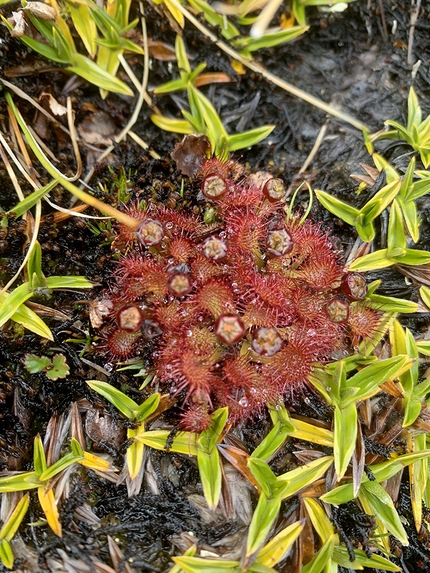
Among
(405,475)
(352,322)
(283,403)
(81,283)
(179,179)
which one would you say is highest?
(179,179)

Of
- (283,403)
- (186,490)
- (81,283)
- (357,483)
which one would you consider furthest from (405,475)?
(81,283)

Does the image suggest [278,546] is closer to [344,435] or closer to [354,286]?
[344,435]

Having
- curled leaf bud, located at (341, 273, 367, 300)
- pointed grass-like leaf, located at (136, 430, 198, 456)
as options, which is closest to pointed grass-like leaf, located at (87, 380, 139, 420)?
pointed grass-like leaf, located at (136, 430, 198, 456)

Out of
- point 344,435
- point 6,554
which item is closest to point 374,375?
point 344,435

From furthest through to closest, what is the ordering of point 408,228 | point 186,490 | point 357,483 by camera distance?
point 408,228 < point 186,490 < point 357,483

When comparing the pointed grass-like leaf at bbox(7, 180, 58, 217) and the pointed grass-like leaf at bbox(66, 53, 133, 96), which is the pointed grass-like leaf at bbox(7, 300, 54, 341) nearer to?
the pointed grass-like leaf at bbox(7, 180, 58, 217)

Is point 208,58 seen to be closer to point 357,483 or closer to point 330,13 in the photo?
point 330,13
